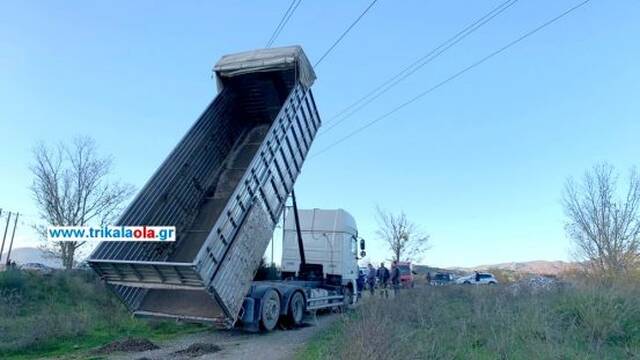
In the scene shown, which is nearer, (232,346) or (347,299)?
(232,346)

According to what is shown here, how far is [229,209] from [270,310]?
105 inches

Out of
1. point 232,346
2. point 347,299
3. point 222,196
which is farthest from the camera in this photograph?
point 347,299

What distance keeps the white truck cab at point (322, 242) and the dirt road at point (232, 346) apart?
343 cm

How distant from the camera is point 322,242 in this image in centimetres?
1494

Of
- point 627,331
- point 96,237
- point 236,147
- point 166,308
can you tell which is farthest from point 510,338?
point 236,147

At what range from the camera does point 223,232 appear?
28.7ft

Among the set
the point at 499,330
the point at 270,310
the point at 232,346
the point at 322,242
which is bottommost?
the point at 232,346

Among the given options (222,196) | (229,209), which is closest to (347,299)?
(222,196)

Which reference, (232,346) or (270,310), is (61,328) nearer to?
(232,346)

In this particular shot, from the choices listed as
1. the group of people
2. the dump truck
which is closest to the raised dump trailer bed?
the dump truck

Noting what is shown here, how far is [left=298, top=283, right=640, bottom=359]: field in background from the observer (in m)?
5.96

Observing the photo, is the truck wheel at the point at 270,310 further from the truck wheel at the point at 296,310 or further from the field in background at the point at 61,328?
the field in background at the point at 61,328

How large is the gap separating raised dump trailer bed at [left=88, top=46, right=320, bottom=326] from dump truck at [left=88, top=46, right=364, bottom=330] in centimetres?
2

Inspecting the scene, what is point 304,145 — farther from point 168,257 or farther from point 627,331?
point 627,331
